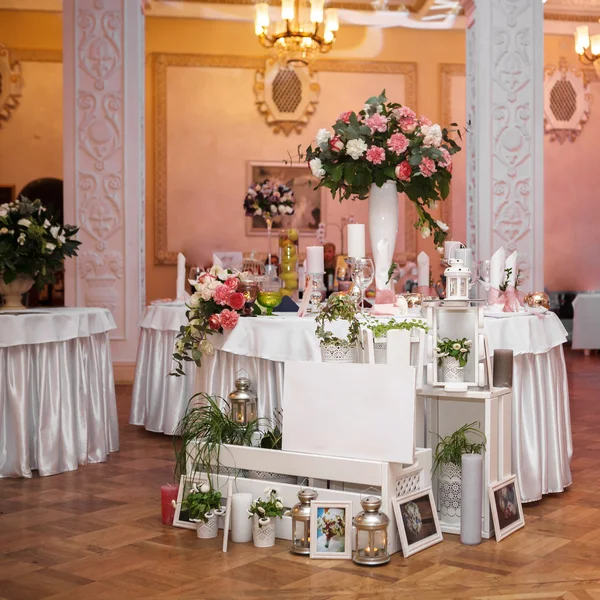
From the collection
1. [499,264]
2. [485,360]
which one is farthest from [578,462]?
[485,360]

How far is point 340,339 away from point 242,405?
1.83 feet

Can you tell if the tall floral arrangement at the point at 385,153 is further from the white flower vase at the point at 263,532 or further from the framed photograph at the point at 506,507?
the white flower vase at the point at 263,532

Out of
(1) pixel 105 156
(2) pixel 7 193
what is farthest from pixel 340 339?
(2) pixel 7 193

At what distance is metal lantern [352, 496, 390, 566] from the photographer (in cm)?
303

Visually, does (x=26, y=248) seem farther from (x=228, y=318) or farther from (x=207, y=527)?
(x=207, y=527)

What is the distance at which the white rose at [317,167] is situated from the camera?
13.7 feet

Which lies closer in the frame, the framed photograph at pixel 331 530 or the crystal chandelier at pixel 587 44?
the framed photograph at pixel 331 530

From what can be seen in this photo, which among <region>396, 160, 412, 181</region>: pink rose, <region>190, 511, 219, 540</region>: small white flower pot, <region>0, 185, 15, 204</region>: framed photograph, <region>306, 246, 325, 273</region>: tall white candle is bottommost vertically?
<region>190, 511, 219, 540</region>: small white flower pot

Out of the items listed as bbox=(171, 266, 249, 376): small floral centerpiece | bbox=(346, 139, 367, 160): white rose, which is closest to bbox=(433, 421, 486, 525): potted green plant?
bbox=(171, 266, 249, 376): small floral centerpiece

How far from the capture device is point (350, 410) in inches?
129

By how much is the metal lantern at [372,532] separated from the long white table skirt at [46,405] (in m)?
2.05

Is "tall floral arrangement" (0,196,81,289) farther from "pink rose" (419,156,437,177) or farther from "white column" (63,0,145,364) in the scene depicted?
"white column" (63,0,145,364)

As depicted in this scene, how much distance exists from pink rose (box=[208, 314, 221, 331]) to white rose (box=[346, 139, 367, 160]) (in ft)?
3.16

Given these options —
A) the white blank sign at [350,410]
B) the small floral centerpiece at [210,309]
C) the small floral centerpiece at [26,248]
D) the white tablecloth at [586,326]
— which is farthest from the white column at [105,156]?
the white tablecloth at [586,326]
